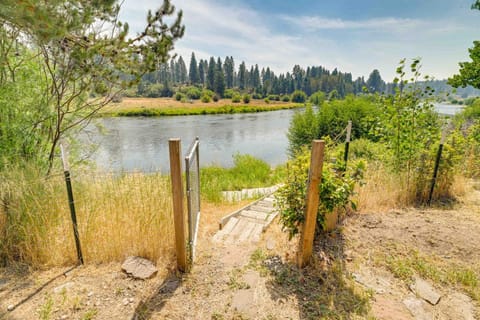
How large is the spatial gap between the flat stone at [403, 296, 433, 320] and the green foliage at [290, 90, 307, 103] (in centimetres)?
5614

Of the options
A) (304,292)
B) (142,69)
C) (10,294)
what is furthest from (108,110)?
(304,292)

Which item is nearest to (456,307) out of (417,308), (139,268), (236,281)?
(417,308)

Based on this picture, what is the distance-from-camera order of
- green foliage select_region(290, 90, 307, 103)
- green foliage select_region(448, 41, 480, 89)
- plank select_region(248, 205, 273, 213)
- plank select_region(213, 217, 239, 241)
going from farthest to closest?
green foliage select_region(290, 90, 307, 103)
green foliage select_region(448, 41, 480, 89)
plank select_region(248, 205, 273, 213)
plank select_region(213, 217, 239, 241)

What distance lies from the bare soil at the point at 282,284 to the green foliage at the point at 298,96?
55.4 metres

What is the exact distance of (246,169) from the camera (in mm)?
8398

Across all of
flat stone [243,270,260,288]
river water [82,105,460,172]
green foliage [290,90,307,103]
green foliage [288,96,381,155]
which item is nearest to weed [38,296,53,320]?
flat stone [243,270,260,288]

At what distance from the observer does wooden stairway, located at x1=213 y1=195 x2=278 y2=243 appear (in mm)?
2899

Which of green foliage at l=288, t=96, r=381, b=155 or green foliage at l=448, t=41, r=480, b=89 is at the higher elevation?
green foliage at l=448, t=41, r=480, b=89

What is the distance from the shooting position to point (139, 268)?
2143mm

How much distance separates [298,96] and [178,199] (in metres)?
57.4

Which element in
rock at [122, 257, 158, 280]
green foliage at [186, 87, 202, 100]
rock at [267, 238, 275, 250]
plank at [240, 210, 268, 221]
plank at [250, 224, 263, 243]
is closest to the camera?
rock at [122, 257, 158, 280]

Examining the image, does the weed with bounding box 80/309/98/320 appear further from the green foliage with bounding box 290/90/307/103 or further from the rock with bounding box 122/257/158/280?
the green foliage with bounding box 290/90/307/103

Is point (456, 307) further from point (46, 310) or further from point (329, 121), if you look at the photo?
point (329, 121)

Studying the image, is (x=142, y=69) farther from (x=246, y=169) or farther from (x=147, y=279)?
(x=246, y=169)
